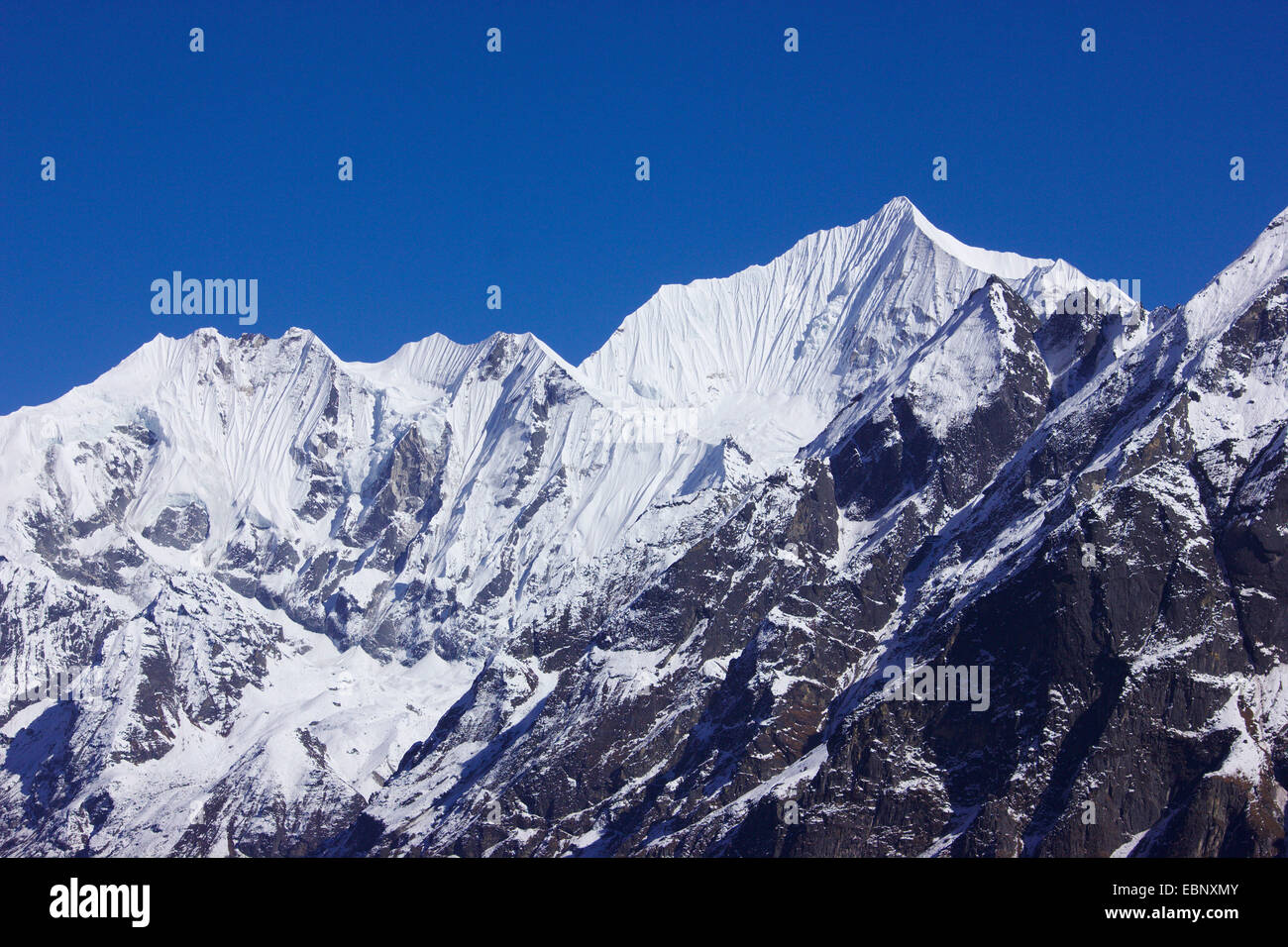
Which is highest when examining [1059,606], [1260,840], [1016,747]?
[1059,606]
